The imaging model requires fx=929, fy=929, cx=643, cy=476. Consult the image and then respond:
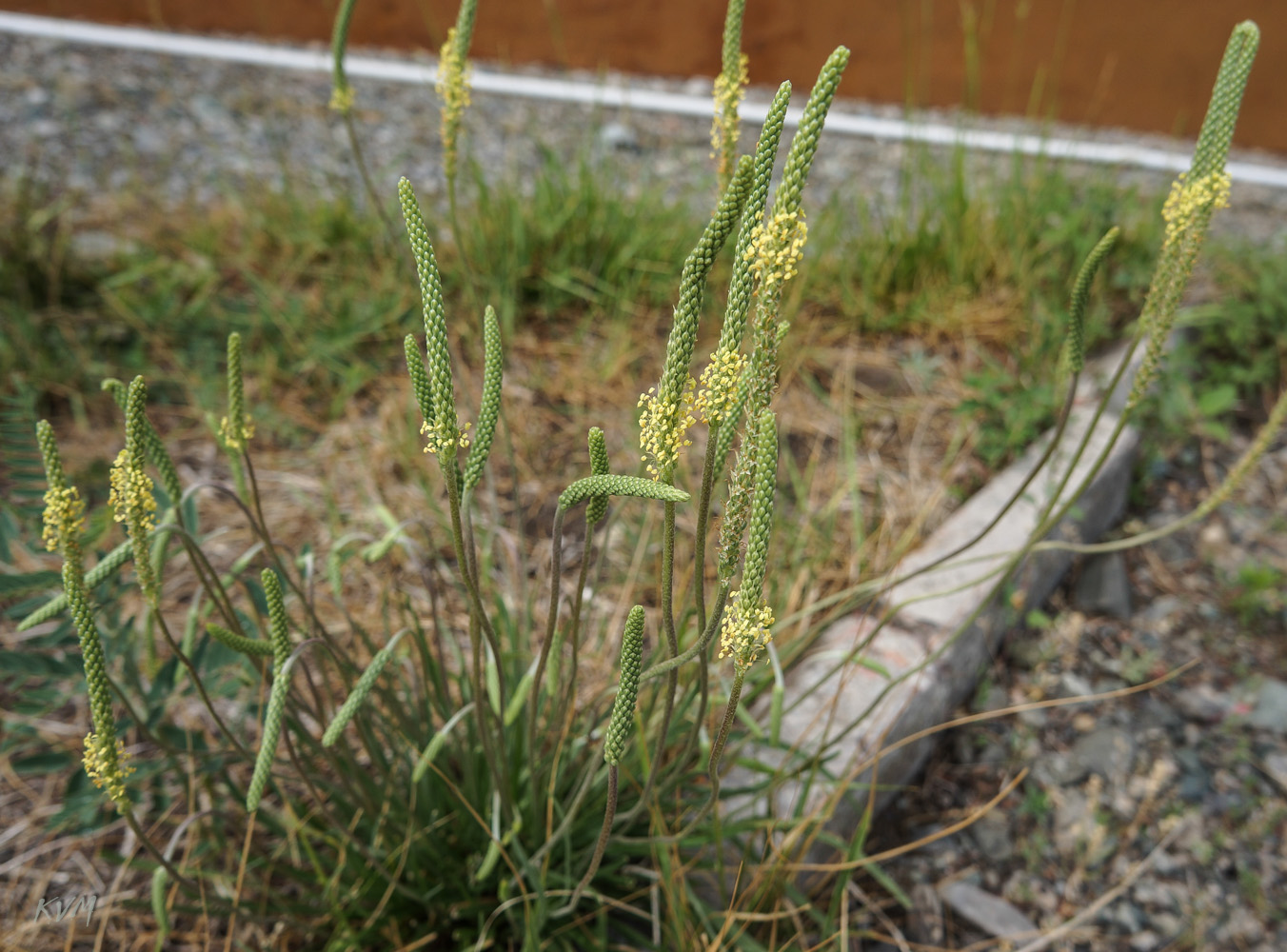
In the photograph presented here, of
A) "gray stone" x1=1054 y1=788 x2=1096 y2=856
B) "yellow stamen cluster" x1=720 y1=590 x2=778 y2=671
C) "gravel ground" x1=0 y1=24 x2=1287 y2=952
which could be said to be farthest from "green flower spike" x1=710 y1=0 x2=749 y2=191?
"gray stone" x1=1054 y1=788 x2=1096 y2=856

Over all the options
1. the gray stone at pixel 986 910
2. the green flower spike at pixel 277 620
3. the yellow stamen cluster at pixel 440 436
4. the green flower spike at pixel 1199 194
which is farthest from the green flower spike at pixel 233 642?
the gray stone at pixel 986 910

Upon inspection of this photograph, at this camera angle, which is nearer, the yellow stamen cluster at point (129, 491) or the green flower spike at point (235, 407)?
the yellow stamen cluster at point (129, 491)

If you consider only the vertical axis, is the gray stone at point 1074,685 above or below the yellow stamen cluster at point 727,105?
below

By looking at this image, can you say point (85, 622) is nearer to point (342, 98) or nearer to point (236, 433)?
point (236, 433)

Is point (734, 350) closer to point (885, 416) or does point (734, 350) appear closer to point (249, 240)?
point (885, 416)

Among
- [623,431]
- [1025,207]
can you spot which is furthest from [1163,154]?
[623,431]

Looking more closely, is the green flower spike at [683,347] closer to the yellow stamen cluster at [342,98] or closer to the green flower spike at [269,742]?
the green flower spike at [269,742]
